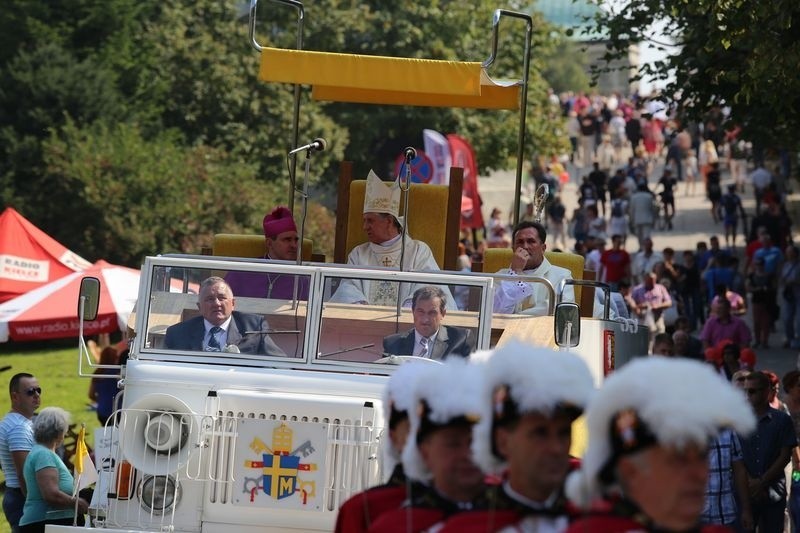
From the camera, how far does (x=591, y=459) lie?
457 cm

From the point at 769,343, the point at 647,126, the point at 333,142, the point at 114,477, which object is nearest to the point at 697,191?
the point at 647,126

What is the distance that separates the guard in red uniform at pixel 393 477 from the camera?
19.8 ft

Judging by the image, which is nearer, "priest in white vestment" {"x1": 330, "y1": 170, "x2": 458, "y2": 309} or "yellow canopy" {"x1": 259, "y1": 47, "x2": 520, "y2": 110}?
"priest in white vestment" {"x1": 330, "y1": 170, "x2": 458, "y2": 309}

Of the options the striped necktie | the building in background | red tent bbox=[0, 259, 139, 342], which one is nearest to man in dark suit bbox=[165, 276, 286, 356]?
the striped necktie

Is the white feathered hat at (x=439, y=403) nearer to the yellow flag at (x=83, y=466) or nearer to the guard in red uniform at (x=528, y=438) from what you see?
the guard in red uniform at (x=528, y=438)

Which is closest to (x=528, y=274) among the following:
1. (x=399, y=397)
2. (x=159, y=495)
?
(x=159, y=495)

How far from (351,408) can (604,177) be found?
32.0 m

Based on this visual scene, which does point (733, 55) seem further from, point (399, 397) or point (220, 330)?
point (399, 397)

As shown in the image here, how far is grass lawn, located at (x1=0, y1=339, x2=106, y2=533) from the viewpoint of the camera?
2338cm

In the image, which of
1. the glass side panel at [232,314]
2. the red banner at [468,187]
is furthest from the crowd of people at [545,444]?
the red banner at [468,187]

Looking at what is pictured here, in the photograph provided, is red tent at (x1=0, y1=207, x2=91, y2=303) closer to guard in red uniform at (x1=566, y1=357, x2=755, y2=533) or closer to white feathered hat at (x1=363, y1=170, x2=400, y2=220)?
white feathered hat at (x1=363, y1=170, x2=400, y2=220)

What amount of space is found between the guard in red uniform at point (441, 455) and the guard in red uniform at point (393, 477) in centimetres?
29

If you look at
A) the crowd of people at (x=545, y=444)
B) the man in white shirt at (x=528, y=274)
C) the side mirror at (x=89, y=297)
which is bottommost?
the crowd of people at (x=545, y=444)

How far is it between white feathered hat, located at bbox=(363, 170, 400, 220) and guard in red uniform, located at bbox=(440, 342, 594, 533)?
21.9ft
